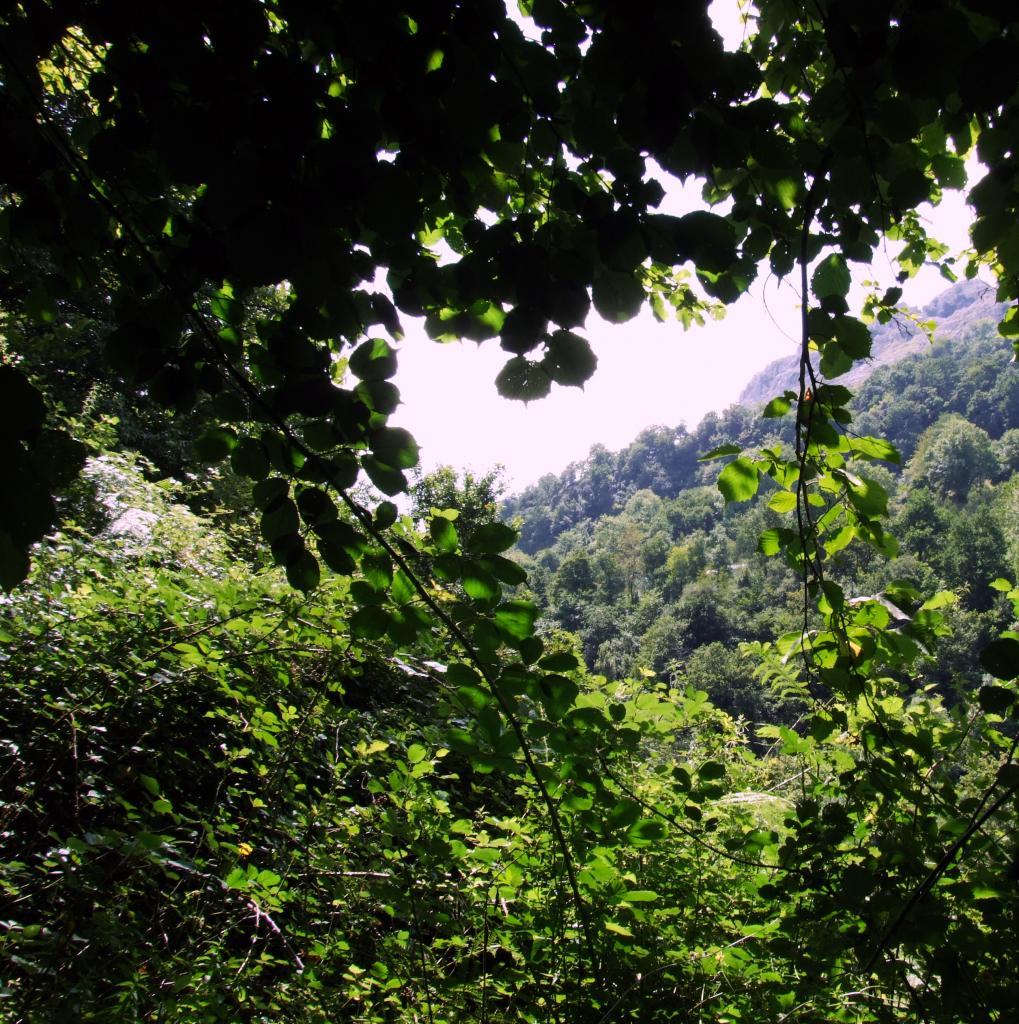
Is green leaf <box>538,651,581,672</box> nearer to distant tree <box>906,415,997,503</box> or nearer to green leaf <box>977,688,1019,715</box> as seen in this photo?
green leaf <box>977,688,1019,715</box>

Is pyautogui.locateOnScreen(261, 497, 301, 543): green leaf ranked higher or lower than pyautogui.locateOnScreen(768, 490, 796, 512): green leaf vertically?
lower

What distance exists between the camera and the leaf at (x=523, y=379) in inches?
41.1

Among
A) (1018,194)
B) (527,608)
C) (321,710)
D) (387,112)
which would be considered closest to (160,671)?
(321,710)

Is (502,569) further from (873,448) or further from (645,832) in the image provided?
(873,448)

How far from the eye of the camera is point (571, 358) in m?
1.00

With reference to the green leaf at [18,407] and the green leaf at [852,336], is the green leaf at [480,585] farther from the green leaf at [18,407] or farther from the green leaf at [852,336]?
the green leaf at [852,336]

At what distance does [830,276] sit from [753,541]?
250ft

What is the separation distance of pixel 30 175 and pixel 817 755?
2.71 meters

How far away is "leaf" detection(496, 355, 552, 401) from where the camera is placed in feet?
3.42

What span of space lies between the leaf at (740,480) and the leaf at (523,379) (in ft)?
1.54

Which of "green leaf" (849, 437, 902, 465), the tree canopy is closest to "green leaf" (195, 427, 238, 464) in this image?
the tree canopy

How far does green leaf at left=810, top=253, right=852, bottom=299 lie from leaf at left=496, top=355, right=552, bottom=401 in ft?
1.82

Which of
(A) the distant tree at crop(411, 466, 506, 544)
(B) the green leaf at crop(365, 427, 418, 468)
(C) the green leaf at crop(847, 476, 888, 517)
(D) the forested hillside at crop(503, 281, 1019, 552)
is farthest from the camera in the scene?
(D) the forested hillside at crop(503, 281, 1019, 552)

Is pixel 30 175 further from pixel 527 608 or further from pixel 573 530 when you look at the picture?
pixel 573 530
